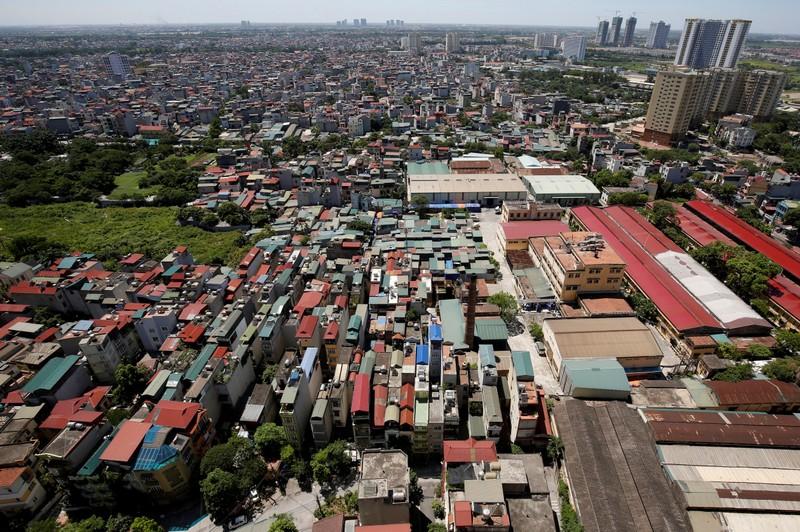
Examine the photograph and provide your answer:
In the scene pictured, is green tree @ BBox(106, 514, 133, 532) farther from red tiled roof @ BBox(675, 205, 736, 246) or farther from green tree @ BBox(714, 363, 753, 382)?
red tiled roof @ BBox(675, 205, 736, 246)

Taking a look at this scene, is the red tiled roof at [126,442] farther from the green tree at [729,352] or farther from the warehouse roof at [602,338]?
the green tree at [729,352]

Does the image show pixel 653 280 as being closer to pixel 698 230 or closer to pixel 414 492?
pixel 698 230

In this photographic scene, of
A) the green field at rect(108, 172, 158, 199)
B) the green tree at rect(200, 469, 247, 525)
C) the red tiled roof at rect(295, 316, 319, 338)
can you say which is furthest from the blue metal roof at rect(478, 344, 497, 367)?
the green field at rect(108, 172, 158, 199)

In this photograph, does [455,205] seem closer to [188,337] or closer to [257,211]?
[257,211]

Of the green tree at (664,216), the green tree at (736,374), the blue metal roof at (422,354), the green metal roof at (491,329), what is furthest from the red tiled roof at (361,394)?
the green tree at (664,216)

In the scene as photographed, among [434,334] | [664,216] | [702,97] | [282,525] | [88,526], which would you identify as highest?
[702,97]

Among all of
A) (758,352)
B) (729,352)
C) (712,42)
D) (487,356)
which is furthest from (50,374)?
(712,42)
